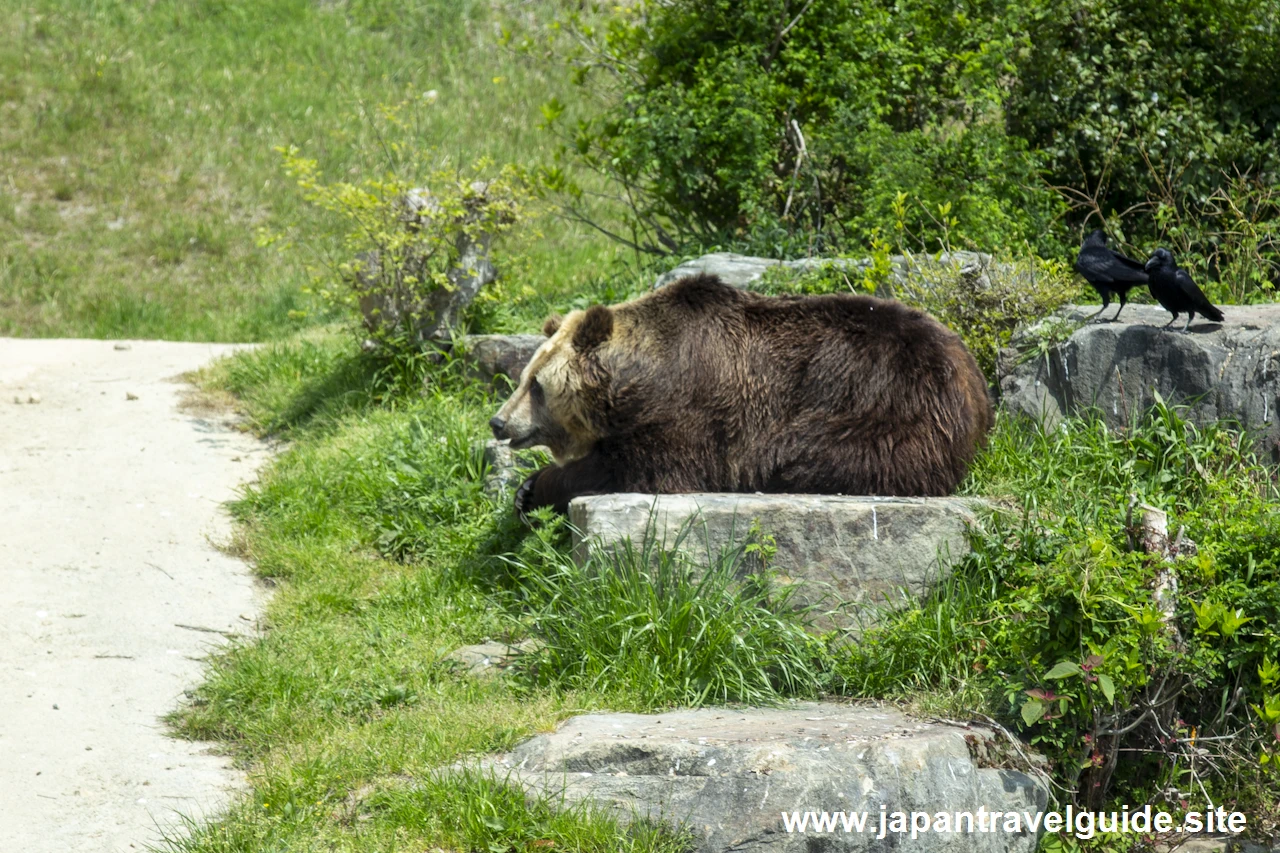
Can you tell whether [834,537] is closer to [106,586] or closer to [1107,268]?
[1107,268]

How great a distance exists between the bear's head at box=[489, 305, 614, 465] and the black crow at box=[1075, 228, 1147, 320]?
2456 millimetres

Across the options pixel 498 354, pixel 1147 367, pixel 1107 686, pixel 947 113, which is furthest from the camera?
pixel 947 113

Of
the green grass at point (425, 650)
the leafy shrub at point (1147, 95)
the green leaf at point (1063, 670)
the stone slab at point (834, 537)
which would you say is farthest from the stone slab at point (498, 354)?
the green leaf at point (1063, 670)

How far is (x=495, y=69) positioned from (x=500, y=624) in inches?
519

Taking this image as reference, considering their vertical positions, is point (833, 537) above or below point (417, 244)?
below

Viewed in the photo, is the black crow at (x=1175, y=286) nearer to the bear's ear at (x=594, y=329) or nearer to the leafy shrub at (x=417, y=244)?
the bear's ear at (x=594, y=329)

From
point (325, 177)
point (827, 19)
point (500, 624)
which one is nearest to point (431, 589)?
point (500, 624)

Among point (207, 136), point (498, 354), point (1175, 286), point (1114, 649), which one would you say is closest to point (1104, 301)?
point (1175, 286)

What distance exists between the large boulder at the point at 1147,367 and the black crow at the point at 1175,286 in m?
0.19

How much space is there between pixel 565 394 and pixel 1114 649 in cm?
277

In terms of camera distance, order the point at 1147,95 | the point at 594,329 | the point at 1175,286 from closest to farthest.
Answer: the point at 1175,286, the point at 594,329, the point at 1147,95

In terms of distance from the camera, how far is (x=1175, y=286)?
5898 mm

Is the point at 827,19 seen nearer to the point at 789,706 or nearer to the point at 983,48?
the point at 983,48

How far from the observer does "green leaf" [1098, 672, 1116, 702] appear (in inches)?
178
